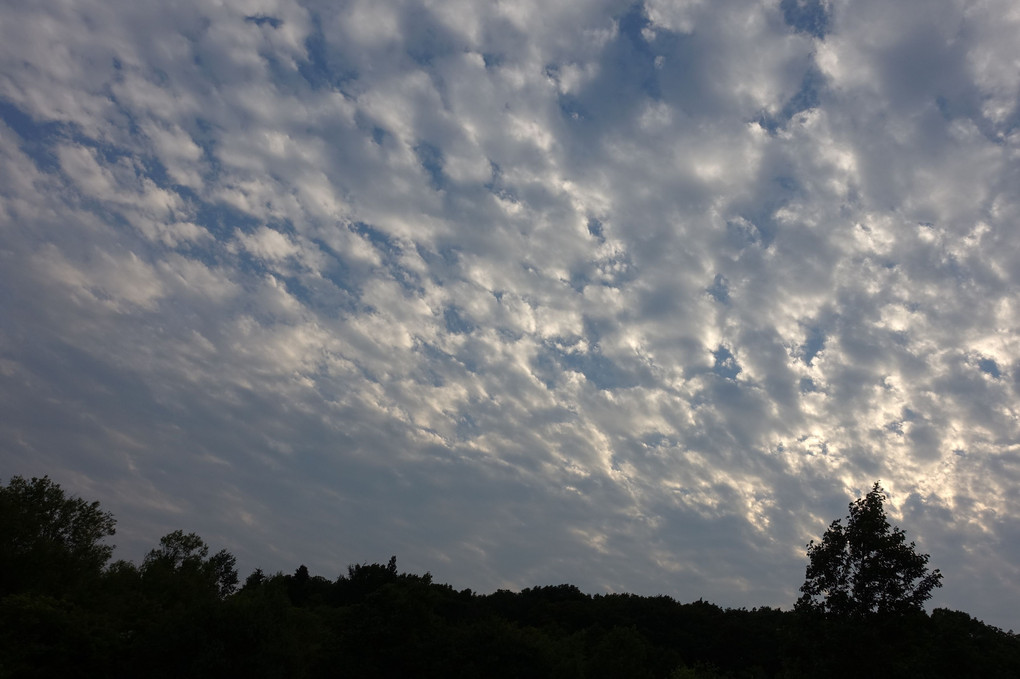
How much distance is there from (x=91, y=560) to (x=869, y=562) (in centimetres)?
7123

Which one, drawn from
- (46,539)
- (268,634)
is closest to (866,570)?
(268,634)

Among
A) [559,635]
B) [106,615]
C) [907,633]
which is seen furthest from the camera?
[559,635]

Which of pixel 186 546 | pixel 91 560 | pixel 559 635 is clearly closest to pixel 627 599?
pixel 559 635

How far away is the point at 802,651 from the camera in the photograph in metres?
26.8

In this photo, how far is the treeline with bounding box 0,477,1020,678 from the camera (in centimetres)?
2741

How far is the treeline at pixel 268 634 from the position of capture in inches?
1079

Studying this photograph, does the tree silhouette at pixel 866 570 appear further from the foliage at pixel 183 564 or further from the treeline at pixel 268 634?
the foliage at pixel 183 564

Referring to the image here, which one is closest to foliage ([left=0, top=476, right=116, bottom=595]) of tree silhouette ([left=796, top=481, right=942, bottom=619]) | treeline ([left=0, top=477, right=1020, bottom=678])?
treeline ([left=0, top=477, right=1020, bottom=678])

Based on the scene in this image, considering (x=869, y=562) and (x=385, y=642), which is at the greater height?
(x=869, y=562)

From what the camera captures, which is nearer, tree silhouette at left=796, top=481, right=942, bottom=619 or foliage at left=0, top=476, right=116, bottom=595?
tree silhouette at left=796, top=481, right=942, bottom=619

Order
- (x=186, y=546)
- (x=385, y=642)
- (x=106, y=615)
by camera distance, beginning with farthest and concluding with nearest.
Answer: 1. (x=186, y=546)
2. (x=385, y=642)
3. (x=106, y=615)

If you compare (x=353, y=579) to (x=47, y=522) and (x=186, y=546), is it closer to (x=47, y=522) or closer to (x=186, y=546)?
(x=186, y=546)

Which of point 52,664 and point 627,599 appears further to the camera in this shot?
point 627,599

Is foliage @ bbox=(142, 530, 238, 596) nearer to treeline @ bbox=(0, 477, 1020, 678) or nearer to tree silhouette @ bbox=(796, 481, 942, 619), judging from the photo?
treeline @ bbox=(0, 477, 1020, 678)
